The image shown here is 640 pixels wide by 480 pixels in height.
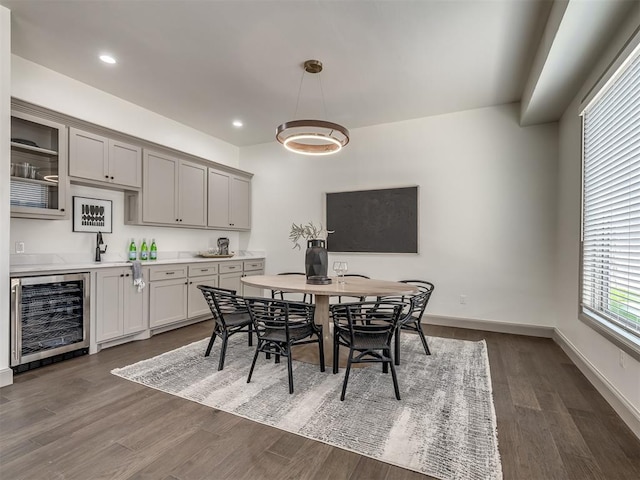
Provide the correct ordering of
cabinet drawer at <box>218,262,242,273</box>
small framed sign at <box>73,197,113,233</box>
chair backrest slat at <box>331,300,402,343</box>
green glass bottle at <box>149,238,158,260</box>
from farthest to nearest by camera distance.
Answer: cabinet drawer at <box>218,262,242,273</box> < green glass bottle at <box>149,238,158,260</box> < small framed sign at <box>73,197,113,233</box> < chair backrest slat at <box>331,300,402,343</box>

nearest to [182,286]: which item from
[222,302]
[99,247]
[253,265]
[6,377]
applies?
[99,247]

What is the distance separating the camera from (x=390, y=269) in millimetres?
5012

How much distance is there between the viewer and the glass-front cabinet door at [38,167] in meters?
3.07

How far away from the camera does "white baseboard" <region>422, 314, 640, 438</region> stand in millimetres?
2156

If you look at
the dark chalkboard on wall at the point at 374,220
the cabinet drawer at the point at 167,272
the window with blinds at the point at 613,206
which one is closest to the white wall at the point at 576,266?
the window with blinds at the point at 613,206

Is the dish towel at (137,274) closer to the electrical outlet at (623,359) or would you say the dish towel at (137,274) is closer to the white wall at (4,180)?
the white wall at (4,180)

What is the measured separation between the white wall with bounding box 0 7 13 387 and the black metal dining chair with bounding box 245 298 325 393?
199 cm

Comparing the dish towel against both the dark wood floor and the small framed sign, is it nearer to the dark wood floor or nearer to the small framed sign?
the small framed sign

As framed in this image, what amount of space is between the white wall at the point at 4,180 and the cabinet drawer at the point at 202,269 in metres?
2.04

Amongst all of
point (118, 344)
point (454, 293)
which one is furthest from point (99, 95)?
point (454, 293)

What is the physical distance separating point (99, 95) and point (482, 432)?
16.9ft

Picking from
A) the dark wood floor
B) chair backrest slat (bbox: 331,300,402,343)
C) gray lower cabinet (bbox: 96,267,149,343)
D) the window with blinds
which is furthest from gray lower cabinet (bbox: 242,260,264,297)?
the window with blinds

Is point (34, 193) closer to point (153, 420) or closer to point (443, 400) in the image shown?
point (153, 420)

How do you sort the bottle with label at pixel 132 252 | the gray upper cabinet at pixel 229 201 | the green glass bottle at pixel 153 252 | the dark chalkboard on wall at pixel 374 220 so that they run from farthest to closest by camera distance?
1. the gray upper cabinet at pixel 229 201
2. the dark chalkboard on wall at pixel 374 220
3. the green glass bottle at pixel 153 252
4. the bottle with label at pixel 132 252
